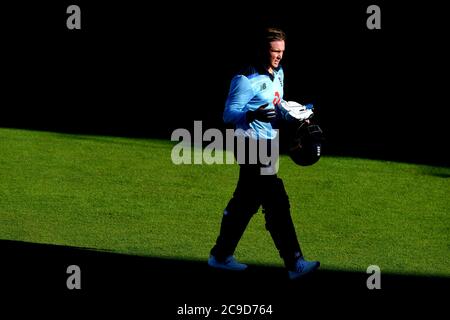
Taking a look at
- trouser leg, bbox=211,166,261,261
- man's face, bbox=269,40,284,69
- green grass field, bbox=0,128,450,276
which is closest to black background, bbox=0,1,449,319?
green grass field, bbox=0,128,450,276

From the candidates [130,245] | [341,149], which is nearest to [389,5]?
[341,149]

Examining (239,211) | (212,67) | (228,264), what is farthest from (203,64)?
(239,211)

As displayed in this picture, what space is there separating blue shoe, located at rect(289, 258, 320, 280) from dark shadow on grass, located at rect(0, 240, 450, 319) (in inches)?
2.4

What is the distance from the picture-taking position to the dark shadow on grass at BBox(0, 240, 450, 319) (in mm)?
7449

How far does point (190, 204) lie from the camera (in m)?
10.3

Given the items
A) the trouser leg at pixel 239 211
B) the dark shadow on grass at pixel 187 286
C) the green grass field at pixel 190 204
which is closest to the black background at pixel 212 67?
the green grass field at pixel 190 204

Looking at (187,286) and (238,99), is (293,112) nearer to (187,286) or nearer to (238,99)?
(238,99)

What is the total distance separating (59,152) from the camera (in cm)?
1225

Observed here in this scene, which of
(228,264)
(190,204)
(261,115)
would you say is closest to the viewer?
(261,115)

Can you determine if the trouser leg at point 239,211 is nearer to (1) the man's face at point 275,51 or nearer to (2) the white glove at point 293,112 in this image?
(2) the white glove at point 293,112

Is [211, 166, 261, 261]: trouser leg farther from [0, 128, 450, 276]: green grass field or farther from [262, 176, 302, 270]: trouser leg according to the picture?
[0, 128, 450, 276]: green grass field

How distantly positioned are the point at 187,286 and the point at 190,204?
98.9 inches

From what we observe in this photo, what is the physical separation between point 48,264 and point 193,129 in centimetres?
572

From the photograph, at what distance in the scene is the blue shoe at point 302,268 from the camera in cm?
794
